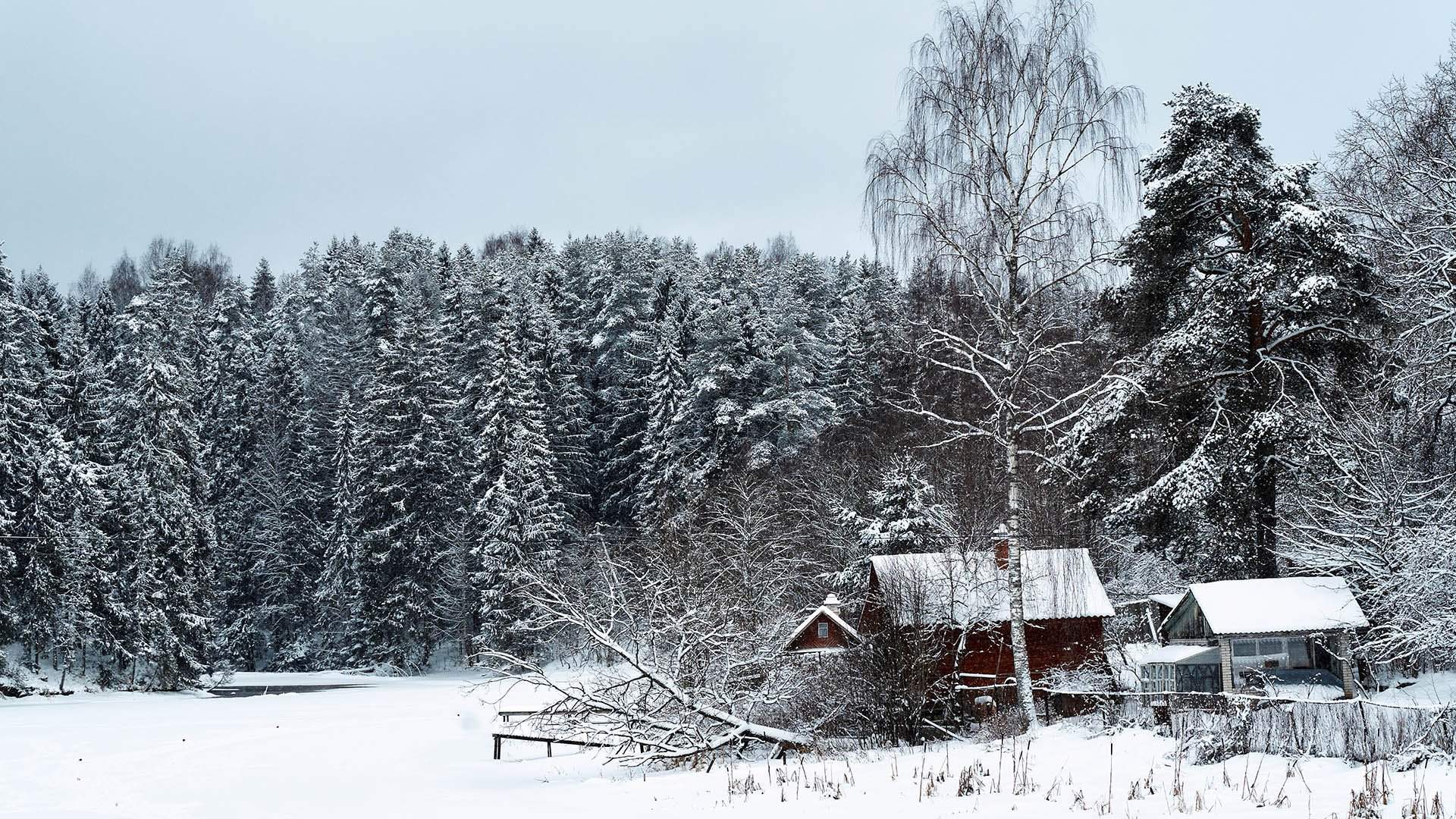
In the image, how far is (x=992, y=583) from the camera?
26.4m

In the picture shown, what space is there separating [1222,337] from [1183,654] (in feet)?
26.3

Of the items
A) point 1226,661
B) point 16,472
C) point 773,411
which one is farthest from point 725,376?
Answer: point 1226,661

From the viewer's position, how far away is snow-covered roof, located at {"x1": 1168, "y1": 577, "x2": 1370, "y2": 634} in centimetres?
2202

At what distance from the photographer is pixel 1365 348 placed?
23.7 metres

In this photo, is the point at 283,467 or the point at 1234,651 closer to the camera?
the point at 1234,651

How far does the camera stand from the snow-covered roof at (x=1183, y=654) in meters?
25.6

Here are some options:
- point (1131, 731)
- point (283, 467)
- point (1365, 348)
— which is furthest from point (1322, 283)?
point (283, 467)

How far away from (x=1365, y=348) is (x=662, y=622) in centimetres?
1634

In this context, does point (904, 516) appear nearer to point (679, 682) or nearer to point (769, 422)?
point (769, 422)

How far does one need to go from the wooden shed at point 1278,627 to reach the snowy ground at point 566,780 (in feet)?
16.9

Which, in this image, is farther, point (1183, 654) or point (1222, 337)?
point (1183, 654)

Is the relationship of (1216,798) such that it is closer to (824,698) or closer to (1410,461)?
(824,698)

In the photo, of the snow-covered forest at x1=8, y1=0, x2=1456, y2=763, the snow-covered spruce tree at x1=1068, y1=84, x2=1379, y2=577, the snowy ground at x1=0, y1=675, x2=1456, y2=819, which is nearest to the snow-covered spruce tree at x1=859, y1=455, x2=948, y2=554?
the snow-covered forest at x1=8, y1=0, x2=1456, y2=763

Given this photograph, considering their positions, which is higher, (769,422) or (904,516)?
(769,422)
